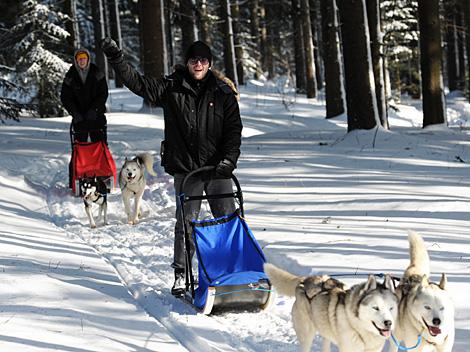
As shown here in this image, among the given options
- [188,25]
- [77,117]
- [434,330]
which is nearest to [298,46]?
[188,25]

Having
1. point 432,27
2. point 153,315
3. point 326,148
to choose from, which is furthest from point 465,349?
point 432,27

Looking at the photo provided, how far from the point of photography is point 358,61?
13344mm

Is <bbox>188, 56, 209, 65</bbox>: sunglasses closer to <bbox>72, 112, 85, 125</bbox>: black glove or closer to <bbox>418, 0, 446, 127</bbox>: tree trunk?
<bbox>72, 112, 85, 125</bbox>: black glove

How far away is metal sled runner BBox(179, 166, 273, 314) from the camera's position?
→ 17.6ft

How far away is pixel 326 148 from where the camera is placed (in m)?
13.3

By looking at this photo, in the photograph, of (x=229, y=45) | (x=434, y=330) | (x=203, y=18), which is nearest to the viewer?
(x=434, y=330)

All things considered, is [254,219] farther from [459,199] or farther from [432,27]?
[432,27]

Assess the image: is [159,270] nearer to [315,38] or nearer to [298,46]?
[298,46]

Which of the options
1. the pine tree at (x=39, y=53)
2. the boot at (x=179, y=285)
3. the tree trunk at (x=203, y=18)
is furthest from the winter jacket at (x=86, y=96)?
the tree trunk at (x=203, y=18)

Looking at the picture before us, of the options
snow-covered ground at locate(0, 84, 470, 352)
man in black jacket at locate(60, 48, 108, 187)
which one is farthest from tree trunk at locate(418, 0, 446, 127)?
A: man in black jacket at locate(60, 48, 108, 187)

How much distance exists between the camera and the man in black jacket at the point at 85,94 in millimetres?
10117

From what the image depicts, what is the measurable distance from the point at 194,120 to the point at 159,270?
192 cm

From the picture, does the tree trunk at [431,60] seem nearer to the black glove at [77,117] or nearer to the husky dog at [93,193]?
the black glove at [77,117]

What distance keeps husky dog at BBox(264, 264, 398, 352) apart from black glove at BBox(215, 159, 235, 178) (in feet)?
4.09
